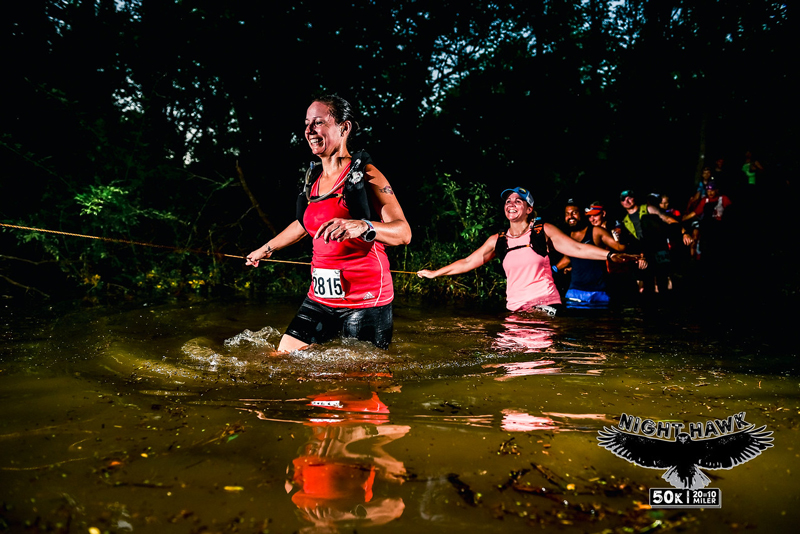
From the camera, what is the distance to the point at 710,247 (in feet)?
36.7

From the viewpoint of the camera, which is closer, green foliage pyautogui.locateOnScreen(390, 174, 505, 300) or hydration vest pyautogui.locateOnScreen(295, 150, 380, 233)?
hydration vest pyautogui.locateOnScreen(295, 150, 380, 233)

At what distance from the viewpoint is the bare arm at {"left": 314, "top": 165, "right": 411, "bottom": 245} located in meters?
2.88

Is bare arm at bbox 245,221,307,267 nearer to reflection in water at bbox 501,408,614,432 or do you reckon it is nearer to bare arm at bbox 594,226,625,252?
reflection in water at bbox 501,408,614,432

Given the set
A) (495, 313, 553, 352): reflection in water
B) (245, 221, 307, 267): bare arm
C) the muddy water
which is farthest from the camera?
(495, 313, 553, 352): reflection in water

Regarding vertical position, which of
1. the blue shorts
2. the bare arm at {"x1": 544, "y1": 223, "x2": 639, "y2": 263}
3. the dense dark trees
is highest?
the dense dark trees

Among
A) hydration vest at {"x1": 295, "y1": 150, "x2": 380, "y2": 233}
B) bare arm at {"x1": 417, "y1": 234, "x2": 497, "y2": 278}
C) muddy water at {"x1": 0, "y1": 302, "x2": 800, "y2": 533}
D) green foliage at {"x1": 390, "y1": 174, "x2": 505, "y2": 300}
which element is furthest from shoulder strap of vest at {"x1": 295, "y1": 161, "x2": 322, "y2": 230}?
green foliage at {"x1": 390, "y1": 174, "x2": 505, "y2": 300}

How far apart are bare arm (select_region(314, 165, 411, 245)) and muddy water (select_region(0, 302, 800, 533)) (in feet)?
2.77

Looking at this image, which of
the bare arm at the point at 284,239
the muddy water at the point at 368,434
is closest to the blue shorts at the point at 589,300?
the muddy water at the point at 368,434

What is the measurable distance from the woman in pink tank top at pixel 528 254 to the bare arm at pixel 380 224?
2.18m

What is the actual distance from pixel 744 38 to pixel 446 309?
10857mm

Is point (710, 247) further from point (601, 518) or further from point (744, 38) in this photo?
point (601, 518)

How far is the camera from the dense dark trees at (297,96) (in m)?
8.69

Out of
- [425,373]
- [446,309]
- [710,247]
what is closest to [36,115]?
[446,309]

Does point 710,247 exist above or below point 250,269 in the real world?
above
